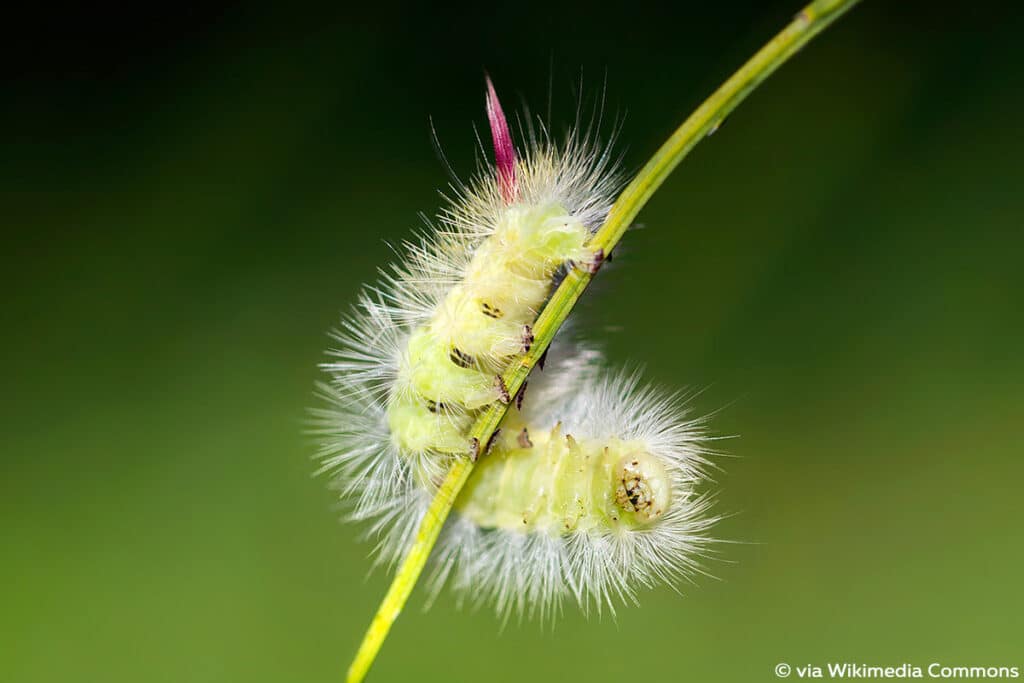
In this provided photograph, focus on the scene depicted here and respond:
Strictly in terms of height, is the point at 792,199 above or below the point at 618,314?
above

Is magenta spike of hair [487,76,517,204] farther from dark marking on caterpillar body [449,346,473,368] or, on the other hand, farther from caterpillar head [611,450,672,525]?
caterpillar head [611,450,672,525]

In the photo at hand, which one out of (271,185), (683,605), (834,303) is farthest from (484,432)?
(271,185)

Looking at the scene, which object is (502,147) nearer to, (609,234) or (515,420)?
(609,234)

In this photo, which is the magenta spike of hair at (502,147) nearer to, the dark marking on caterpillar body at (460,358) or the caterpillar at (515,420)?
the caterpillar at (515,420)

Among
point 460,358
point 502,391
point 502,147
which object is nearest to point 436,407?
point 460,358

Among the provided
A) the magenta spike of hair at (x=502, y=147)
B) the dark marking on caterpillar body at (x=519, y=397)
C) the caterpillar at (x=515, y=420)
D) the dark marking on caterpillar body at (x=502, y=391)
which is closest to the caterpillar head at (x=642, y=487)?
the caterpillar at (x=515, y=420)

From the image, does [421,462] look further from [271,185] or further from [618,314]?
[271,185]
